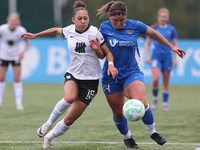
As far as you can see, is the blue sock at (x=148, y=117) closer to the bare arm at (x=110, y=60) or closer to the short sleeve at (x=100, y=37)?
the bare arm at (x=110, y=60)

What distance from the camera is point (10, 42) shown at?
1164 centimetres

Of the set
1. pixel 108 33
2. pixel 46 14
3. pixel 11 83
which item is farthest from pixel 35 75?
pixel 108 33

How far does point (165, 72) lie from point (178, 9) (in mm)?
18670

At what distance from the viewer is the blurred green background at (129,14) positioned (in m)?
24.1

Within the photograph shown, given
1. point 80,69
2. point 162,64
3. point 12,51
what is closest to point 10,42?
point 12,51

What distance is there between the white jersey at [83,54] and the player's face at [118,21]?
25 cm

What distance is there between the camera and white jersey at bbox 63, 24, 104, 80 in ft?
20.5

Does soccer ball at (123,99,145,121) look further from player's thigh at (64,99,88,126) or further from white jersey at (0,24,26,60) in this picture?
white jersey at (0,24,26,60)

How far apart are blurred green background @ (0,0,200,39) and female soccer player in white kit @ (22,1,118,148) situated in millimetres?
16942

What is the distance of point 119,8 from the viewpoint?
616 centimetres

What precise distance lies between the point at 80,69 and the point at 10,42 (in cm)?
577

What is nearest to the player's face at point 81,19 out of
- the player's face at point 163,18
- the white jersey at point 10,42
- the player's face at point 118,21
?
the player's face at point 118,21

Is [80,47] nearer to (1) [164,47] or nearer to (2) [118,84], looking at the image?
(2) [118,84]

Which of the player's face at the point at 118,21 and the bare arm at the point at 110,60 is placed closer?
the bare arm at the point at 110,60
